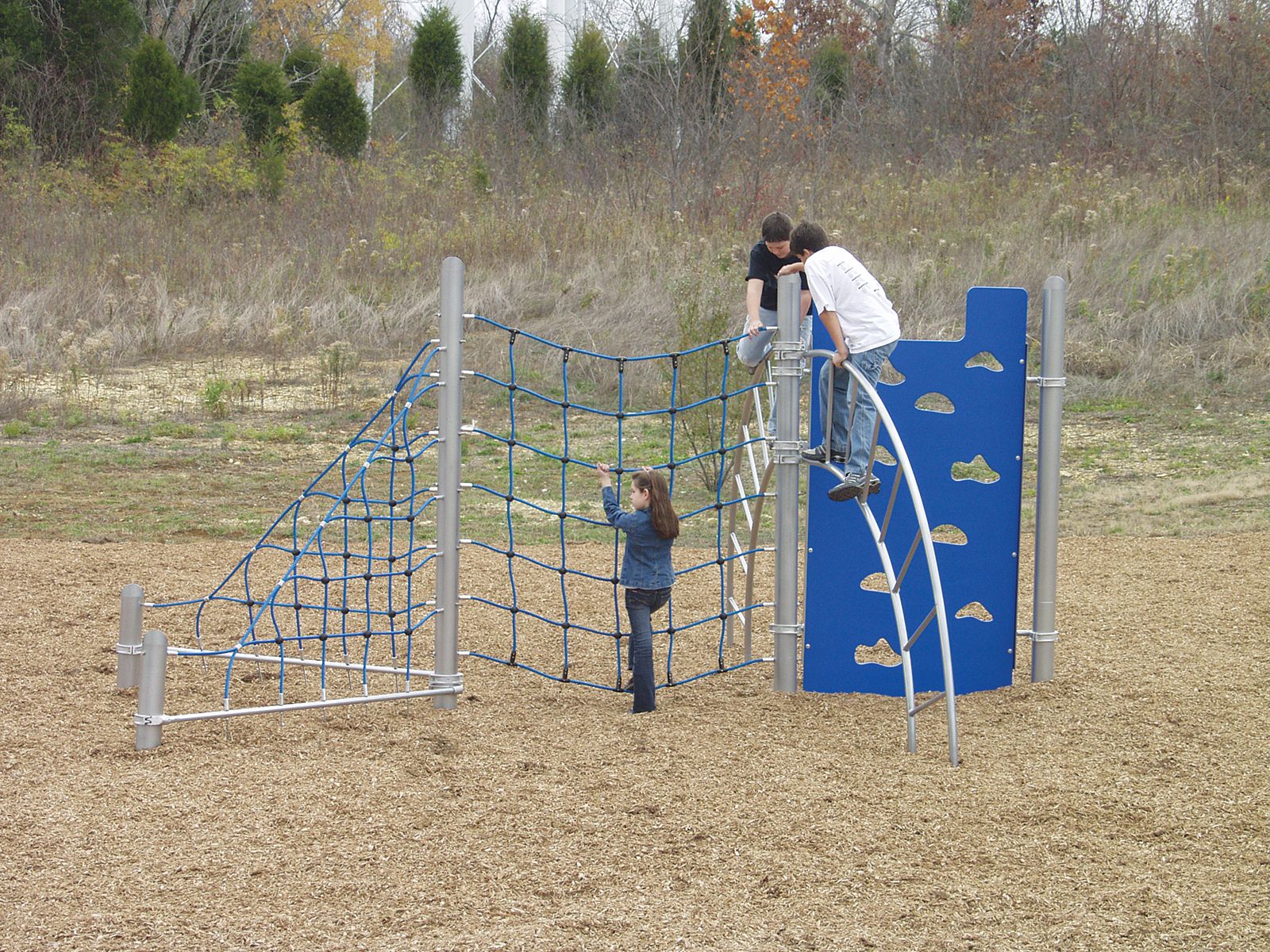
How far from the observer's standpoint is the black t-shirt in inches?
228

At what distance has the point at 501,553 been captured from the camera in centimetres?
557

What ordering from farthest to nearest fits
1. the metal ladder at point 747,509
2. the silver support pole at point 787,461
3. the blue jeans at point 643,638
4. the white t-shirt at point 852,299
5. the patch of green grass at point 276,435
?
1. the patch of green grass at point 276,435
2. the metal ladder at point 747,509
3. the silver support pole at point 787,461
4. the blue jeans at point 643,638
5. the white t-shirt at point 852,299

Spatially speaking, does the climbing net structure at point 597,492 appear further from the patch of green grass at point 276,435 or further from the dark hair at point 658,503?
the patch of green grass at point 276,435

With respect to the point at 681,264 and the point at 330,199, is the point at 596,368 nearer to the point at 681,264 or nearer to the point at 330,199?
the point at 681,264

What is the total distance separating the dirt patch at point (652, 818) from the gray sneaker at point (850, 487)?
0.82 meters

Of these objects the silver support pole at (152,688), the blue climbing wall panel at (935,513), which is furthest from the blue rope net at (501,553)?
the blue climbing wall panel at (935,513)

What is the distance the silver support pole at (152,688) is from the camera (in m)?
4.30

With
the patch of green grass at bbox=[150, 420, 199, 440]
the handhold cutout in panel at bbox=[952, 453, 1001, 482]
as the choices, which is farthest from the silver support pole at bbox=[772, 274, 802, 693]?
the patch of green grass at bbox=[150, 420, 199, 440]

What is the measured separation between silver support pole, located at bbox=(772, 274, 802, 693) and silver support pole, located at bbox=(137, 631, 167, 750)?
2226mm

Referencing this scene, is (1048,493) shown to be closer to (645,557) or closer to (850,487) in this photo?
(850,487)

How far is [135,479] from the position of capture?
9.56 m

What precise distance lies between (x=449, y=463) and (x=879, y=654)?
206 centimetres

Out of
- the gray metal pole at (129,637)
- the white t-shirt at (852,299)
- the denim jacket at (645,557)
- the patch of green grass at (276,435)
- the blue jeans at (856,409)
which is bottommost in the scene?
the gray metal pole at (129,637)

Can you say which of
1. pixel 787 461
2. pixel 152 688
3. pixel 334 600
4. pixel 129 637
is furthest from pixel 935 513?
pixel 334 600
